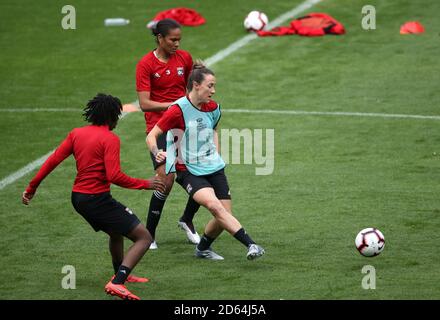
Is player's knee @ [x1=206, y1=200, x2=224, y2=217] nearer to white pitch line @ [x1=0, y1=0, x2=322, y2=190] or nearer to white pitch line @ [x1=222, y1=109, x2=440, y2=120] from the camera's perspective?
white pitch line @ [x1=0, y1=0, x2=322, y2=190]

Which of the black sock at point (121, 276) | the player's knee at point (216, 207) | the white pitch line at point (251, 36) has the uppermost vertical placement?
the white pitch line at point (251, 36)

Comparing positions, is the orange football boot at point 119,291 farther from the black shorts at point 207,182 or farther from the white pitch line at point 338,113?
the white pitch line at point 338,113

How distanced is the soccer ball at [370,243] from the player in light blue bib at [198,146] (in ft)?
4.49

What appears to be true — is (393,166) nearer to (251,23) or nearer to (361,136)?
(361,136)

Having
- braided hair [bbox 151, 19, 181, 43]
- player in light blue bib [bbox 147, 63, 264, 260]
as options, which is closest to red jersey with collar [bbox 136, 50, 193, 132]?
braided hair [bbox 151, 19, 181, 43]

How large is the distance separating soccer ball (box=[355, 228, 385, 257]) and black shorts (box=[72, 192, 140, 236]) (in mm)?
2575

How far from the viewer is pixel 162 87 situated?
480 inches

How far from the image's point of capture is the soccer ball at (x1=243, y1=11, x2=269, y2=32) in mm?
22891

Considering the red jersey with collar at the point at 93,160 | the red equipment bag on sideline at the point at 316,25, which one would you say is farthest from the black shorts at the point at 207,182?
the red equipment bag on sideline at the point at 316,25

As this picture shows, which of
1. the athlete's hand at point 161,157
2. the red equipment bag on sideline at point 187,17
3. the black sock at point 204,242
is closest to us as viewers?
the athlete's hand at point 161,157

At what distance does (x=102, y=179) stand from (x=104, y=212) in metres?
0.33

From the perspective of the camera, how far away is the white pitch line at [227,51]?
14875mm

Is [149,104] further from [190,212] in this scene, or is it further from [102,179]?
[102,179]

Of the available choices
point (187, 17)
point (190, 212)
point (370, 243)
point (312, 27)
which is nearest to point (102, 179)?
point (190, 212)
